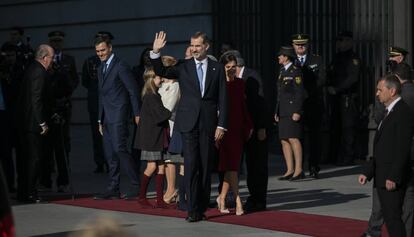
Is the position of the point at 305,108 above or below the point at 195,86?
below

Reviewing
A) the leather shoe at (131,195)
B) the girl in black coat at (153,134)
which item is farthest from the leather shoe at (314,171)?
the girl in black coat at (153,134)

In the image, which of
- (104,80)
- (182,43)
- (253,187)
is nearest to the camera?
(253,187)

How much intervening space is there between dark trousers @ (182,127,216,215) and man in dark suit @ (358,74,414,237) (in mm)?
2823

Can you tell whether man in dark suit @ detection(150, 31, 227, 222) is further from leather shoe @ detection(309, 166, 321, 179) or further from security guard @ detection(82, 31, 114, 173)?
security guard @ detection(82, 31, 114, 173)

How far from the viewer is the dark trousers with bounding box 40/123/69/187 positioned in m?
15.5

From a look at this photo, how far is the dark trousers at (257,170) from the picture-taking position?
1357 cm

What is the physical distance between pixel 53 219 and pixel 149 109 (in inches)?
70.4

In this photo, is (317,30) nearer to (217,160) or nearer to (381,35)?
(381,35)

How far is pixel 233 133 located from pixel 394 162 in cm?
339

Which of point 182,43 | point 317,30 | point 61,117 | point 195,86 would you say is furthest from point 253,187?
point 182,43

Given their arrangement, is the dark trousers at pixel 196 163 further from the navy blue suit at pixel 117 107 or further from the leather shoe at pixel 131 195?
the leather shoe at pixel 131 195

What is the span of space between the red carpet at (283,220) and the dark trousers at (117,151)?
1.38 feet

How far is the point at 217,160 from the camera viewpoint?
13.0 meters

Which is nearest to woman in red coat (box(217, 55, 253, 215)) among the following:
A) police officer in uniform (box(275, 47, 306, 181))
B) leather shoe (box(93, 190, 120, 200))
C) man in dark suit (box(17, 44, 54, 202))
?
leather shoe (box(93, 190, 120, 200))
